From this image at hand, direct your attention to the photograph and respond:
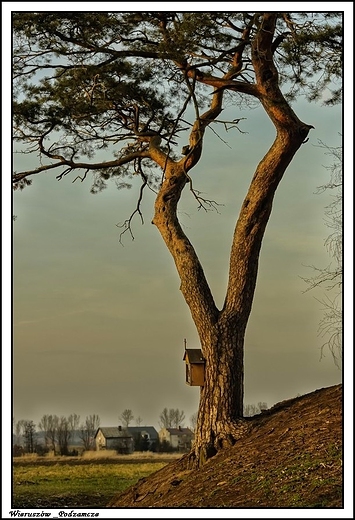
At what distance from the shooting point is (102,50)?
8.15 meters

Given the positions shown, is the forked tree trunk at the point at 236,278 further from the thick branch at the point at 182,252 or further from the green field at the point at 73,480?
the green field at the point at 73,480

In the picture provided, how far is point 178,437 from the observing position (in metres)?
10.6

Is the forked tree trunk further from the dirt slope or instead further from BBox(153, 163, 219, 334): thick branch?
the dirt slope

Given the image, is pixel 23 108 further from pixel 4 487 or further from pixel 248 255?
pixel 4 487

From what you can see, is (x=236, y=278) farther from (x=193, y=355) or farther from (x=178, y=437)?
(x=178, y=437)

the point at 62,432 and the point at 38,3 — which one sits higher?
the point at 38,3

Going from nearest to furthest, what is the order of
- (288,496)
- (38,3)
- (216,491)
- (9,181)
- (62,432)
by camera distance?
(288,496) < (216,491) < (9,181) < (38,3) < (62,432)

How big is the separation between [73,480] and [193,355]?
358 centimetres

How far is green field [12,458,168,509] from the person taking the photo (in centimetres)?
920

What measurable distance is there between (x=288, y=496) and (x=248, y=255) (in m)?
2.91

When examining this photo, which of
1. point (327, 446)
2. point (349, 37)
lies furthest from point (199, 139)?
point (327, 446)

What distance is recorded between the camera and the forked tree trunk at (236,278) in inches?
301

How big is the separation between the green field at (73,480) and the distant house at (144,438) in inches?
8.6

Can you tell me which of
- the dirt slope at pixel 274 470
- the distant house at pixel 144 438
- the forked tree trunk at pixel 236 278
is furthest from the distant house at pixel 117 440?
the forked tree trunk at pixel 236 278
